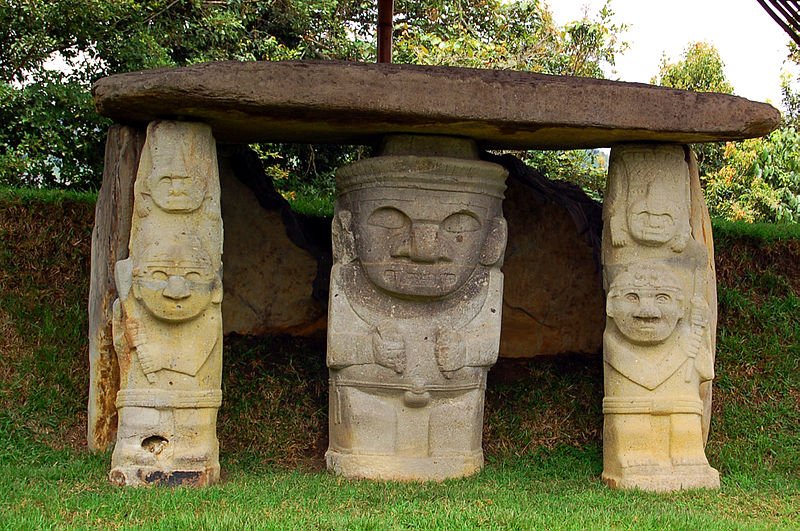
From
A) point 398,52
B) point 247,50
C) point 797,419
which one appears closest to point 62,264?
point 247,50

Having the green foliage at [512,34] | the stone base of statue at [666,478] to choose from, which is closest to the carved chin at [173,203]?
the stone base of statue at [666,478]

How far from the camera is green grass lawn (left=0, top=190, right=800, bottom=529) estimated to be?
4562 millimetres

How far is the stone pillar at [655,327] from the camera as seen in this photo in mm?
5352

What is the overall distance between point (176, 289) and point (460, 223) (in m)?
1.60

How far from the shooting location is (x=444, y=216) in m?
5.48

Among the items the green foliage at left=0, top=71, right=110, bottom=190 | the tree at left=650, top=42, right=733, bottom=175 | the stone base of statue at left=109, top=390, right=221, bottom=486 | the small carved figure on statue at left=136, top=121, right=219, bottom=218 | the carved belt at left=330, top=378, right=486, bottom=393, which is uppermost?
the tree at left=650, top=42, right=733, bottom=175

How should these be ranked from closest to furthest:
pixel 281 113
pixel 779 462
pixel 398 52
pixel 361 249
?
pixel 281 113
pixel 361 249
pixel 779 462
pixel 398 52

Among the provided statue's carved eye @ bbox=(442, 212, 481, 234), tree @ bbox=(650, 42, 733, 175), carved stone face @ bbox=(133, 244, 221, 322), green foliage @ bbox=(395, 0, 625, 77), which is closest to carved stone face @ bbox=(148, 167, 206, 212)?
carved stone face @ bbox=(133, 244, 221, 322)

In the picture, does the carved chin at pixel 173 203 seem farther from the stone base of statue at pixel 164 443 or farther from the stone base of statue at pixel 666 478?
the stone base of statue at pixel 666 478

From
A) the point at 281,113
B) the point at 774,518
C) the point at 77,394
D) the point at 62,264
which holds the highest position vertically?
the point at 281,113

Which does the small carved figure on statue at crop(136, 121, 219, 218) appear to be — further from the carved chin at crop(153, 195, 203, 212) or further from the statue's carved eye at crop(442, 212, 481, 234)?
the statue's carved eye at crop(442, 212, 481, 234)

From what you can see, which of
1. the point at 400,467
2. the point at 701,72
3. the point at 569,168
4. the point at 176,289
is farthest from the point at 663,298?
the point at 701,72

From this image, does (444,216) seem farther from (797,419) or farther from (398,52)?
(398,52)

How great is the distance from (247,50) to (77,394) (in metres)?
5.28
